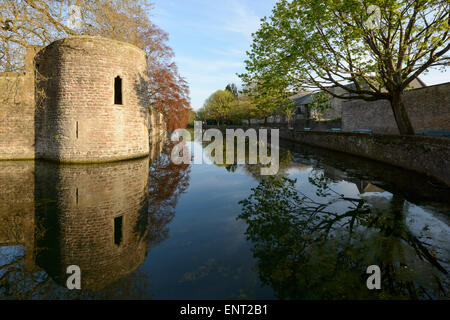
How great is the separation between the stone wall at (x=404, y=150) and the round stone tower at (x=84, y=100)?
1322cm

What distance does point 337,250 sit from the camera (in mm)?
3523

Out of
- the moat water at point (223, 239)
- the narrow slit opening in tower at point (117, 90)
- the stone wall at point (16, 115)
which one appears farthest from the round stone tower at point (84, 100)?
the moat water at point (223, 239)

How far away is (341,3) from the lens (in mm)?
9625

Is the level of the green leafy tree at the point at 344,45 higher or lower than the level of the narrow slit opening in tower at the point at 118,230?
higher

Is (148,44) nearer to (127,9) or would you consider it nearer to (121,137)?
(127,9)

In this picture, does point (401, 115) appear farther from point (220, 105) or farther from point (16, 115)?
point (220, 105)

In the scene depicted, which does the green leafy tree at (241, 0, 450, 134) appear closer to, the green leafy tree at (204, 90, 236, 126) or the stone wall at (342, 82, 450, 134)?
the stone wall at (342, 82, 450, 134)

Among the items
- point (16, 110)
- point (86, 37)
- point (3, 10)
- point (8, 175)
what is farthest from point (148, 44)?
point (8, 175)

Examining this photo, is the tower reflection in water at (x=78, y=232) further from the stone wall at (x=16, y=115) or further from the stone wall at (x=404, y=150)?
the stone wall at (x=404, y=150)

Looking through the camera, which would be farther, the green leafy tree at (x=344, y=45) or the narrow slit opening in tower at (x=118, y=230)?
the green leafy tree at (x=344, y=45)

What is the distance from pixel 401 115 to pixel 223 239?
489 inches

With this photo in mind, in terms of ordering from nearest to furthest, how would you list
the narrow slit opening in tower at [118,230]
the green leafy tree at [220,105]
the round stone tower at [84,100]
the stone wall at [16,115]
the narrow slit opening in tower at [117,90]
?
the narrow slit opening in tower at [118,230] → the round stone tower at [84,100] → the stone wall at [16,115] → the narrow slit opening in tower at [117,90] → the green leafy tree at [220,105]

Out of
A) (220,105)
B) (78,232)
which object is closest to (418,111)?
(78,232)

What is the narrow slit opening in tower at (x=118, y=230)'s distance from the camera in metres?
3.83
